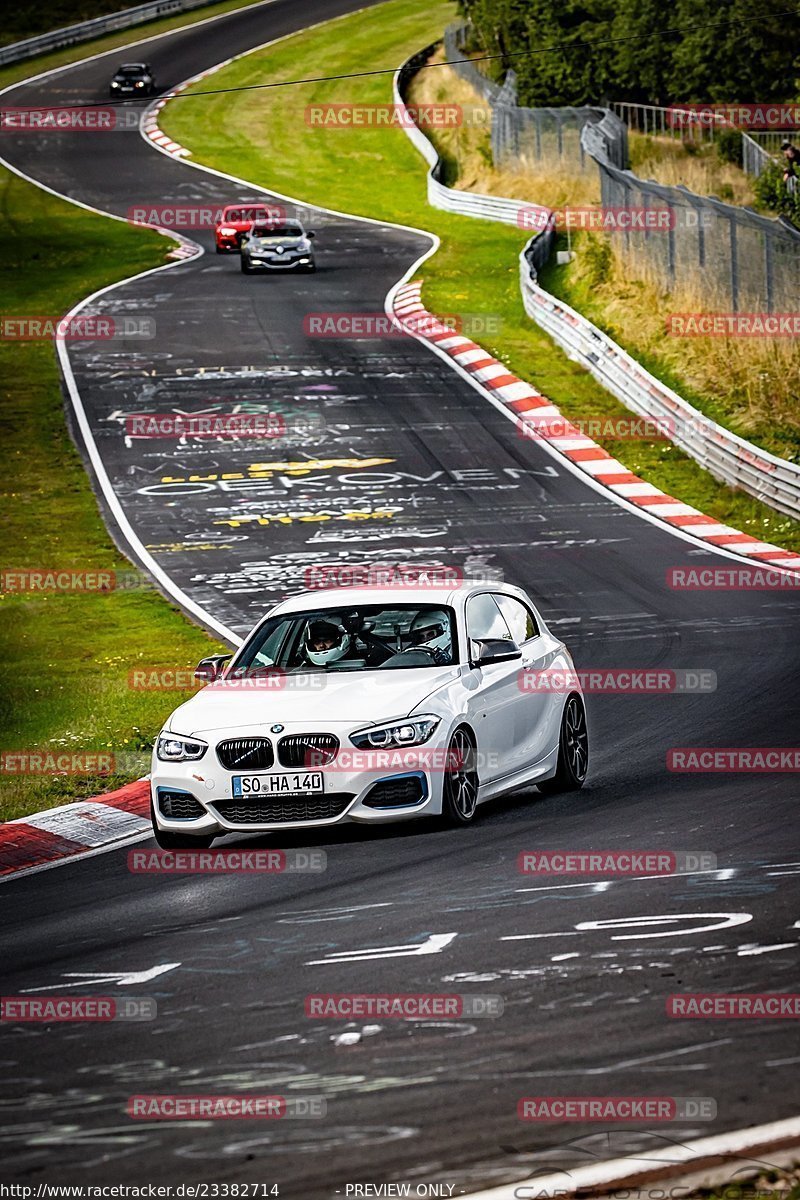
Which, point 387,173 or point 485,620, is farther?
point 387,173

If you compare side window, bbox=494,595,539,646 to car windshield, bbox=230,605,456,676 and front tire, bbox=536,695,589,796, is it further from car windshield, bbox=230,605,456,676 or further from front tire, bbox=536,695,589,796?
car windshield, bbox=230,605,456,676

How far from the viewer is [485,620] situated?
12812 millimetres

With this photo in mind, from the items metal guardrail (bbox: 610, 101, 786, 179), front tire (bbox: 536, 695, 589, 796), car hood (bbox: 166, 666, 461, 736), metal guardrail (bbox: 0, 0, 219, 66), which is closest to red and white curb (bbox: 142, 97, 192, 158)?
metal guardrail (bbox: 0, 0, 219, 66)

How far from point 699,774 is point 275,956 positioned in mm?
4894

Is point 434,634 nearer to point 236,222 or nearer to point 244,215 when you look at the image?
point 236,222

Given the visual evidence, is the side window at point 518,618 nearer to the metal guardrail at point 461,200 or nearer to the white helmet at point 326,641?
the white helmet at point 326,641

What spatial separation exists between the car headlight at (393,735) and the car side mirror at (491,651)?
994 mm

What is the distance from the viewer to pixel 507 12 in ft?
201

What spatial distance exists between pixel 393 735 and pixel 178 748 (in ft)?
4.28

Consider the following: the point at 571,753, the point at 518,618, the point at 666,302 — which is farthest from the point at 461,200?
the point at 571,753

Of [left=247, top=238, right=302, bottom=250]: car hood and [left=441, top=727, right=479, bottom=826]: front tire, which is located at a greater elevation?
[left=441, top=727, right=479, bottom=826]: front tire

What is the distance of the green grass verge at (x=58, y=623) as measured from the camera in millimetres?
15555

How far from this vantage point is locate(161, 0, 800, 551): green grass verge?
28344 millimetres

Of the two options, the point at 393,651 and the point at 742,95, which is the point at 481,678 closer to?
the point at 393,651
